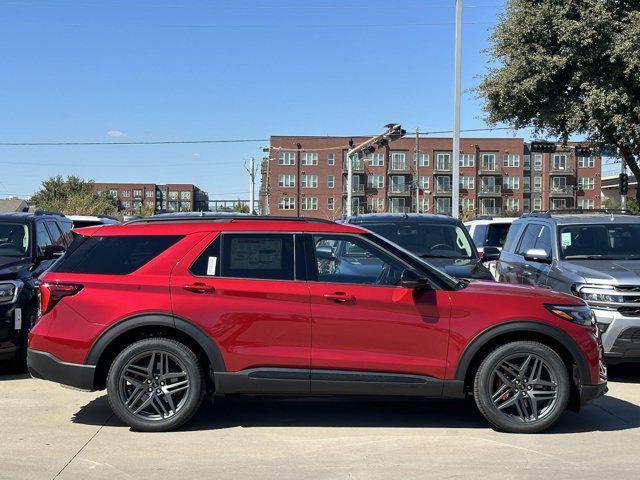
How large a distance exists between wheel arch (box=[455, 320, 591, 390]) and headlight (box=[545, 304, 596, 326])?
0.14 m

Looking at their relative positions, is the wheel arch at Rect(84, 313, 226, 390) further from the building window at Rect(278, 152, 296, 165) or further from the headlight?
the building window at Rect(278, 152, 296, 165)

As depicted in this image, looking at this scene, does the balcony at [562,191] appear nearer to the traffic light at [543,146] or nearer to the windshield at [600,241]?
the traffic light at [543,146]

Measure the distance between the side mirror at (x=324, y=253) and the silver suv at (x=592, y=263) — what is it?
3329mm

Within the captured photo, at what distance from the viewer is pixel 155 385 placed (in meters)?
5.84

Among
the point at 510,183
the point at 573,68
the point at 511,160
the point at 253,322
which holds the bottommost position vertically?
the point at 253,322

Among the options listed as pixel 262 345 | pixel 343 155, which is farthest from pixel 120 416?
pixel 343 155

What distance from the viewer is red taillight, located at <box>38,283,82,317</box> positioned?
5887 millimetres

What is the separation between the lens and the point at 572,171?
306 ft

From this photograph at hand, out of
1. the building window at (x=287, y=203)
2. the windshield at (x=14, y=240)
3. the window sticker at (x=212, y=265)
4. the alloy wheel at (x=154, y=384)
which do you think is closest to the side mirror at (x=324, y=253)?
the window sticker at (x=212, y=265)

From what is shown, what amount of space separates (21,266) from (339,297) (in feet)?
15.0

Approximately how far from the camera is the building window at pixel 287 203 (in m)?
91.8

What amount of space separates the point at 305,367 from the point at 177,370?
3.62ft

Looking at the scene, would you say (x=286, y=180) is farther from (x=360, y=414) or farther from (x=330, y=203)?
(x=360, y=414)

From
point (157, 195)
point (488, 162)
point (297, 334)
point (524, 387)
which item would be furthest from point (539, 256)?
point (157, 195)
